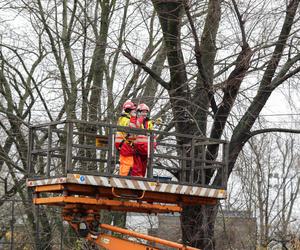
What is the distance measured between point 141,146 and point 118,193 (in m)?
0.96

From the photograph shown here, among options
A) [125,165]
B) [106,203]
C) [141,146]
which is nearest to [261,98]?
[141,146]

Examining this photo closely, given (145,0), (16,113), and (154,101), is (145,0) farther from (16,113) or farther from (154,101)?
(16,113)

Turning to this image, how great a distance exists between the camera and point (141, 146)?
11.9 metres

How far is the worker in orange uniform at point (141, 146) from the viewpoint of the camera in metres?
11.9

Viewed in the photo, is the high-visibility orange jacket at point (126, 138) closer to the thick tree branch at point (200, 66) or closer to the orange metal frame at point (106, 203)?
the orange metal frame at point (106, 203)

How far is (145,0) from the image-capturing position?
653 inches

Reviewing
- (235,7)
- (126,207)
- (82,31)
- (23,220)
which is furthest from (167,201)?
(23,220)

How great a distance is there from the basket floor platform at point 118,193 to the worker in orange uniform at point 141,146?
48 cm

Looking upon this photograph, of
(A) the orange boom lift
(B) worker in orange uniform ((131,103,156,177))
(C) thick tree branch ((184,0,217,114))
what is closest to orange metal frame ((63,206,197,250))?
(A) the orange boom lift

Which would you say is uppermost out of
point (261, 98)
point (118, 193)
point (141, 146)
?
point (261, 98)

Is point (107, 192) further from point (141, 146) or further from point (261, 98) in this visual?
point (261, 98)

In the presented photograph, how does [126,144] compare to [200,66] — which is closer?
[126,144]

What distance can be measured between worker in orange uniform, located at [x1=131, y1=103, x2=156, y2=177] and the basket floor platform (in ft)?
1.58

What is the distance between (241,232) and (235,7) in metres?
17.4
